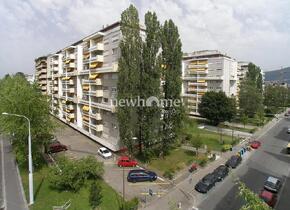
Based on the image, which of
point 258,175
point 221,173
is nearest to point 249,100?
point 258,175

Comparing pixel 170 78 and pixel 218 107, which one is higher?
pixel 170 78

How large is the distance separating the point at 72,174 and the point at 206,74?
53.5 meters

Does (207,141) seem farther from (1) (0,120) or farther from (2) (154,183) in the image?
(1) (0,120)

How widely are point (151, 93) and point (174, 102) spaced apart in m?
4.92

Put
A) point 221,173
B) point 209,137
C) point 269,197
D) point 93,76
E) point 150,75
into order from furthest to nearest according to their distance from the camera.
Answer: point 209,137 < point 93,76 < point 150,75 < point 221,173 < point 269,197

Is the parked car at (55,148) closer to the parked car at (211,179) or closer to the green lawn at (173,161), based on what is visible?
the green lawn at (173,161)

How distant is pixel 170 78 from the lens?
36.9m

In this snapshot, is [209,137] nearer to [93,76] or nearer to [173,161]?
[173,161]

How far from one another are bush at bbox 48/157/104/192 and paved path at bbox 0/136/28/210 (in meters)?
3.57

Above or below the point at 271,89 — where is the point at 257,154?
below

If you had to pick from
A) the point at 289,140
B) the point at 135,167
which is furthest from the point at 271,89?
the point at 135,167

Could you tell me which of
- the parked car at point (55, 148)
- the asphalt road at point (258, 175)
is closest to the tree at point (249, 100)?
the asphalt road at point (258, 175)

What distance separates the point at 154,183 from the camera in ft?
99.1

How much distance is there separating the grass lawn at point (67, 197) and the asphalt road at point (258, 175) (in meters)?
9.04
